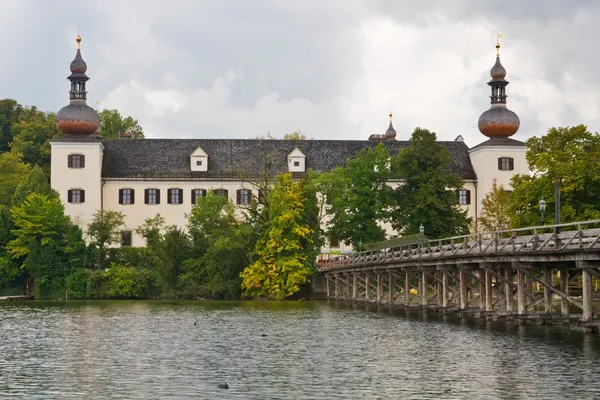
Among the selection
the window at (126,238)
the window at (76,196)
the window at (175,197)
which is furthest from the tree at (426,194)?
the window at (76,196)

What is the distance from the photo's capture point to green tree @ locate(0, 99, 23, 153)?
130 m

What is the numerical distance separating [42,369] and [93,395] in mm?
6572

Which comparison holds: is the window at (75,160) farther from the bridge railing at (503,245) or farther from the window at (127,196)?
the bridge railing at (503,245)

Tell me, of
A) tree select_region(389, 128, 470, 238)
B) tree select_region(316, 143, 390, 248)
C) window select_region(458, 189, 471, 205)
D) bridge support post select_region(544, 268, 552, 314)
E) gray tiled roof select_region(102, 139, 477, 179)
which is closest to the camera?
bridge support post select_region(544, 268, 552, 314)

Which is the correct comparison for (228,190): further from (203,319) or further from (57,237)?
(203,319)

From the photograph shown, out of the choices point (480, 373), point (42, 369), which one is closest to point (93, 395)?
point (42, 369)

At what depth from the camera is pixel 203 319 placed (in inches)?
2534

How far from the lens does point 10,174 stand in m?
111

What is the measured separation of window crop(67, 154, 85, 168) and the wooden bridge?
26.4 meters

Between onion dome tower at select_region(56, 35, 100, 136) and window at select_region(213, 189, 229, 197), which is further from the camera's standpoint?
window at select_region(213, 189, 229, 197)

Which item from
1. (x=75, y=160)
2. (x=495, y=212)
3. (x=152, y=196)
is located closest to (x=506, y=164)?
(x=495, y=212)

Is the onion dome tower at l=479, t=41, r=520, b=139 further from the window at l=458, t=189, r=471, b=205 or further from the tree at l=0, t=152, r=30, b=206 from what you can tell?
the tree at l=0, t=152, r=30, b=206

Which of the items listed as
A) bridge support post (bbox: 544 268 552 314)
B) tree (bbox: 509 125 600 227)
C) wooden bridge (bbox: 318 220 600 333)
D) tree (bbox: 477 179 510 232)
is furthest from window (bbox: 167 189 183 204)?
bridge support post (bbox: 544 268 552 314)

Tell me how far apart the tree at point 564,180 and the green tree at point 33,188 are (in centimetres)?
4247
